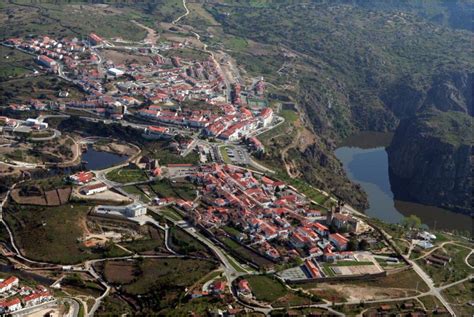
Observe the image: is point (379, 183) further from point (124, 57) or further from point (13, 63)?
point (13, 63)

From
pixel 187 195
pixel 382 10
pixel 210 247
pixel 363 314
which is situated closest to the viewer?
pixel 363 314

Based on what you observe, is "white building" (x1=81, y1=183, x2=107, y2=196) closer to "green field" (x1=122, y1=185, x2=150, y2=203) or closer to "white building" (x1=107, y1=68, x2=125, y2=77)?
"green field" (x1=122, y1=185, x2=150, y2=203)

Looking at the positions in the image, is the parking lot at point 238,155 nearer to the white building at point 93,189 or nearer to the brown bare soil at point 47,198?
the white building at point 93,189

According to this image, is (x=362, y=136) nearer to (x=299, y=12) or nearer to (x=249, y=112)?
(x=249, y=112)

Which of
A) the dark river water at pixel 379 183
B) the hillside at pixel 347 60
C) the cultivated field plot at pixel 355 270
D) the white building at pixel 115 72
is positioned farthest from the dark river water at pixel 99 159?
the cultivated field plot at pixel 355 270

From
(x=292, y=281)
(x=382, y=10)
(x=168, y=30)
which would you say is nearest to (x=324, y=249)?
(x=292, y=281)

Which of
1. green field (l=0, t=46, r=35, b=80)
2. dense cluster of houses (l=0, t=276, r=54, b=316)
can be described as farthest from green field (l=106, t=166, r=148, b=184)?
green field (l=0, t=46, r=35, b=80)
